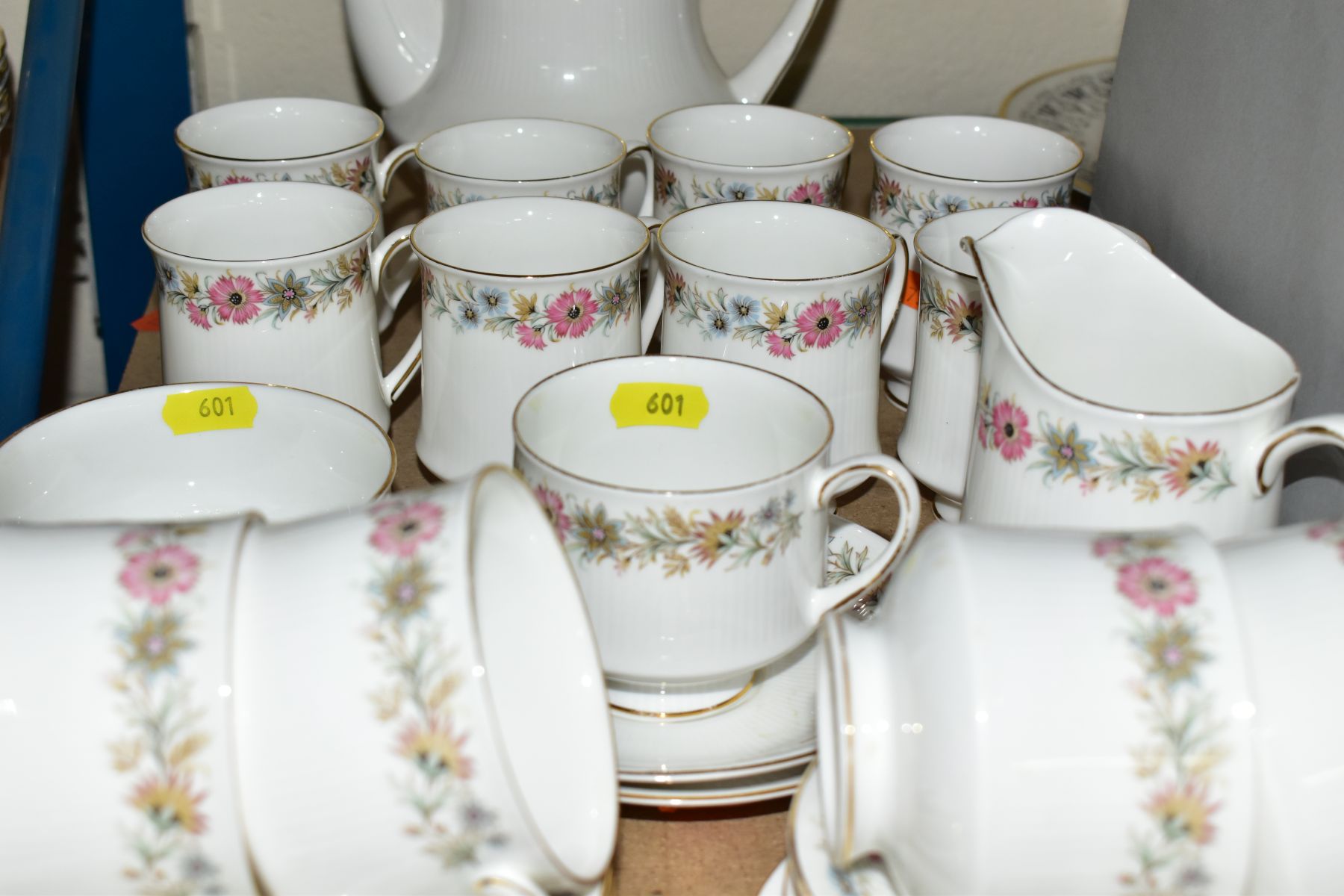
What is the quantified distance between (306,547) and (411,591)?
5 cm

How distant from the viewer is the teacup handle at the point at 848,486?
64 centimetres

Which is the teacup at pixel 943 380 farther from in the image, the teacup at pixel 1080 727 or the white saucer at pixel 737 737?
the teacup at pixel 1080 727

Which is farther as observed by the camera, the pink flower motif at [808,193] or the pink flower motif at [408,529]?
the pink flower motif at [808,193]

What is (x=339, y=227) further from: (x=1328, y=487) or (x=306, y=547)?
(x=1328, y=487)

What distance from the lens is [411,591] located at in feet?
1.53

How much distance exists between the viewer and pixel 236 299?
81 centimetres

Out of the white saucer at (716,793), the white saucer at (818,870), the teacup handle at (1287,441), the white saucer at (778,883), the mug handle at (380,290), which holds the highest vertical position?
the teacup handle at (1287,441)

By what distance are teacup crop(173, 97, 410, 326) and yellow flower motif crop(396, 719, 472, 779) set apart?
1.82 ft

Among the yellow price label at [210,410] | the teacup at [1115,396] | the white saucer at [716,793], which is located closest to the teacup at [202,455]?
the yellow price label at [210,410]

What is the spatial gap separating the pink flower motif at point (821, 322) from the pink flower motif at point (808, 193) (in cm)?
20

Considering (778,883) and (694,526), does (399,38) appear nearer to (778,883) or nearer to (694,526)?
(694,526)

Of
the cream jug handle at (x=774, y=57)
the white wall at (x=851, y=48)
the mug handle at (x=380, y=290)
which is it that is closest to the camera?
the mug handle at (x=380, y=290)

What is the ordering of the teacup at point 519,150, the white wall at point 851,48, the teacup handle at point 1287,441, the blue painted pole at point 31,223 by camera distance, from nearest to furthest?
the teacup handle at point 1287,441 < the blue painted pole at point 31,223 < the teacup at point 519,150 < the white wall at point 851,48

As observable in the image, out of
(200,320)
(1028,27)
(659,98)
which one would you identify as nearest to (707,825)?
(200,320)
